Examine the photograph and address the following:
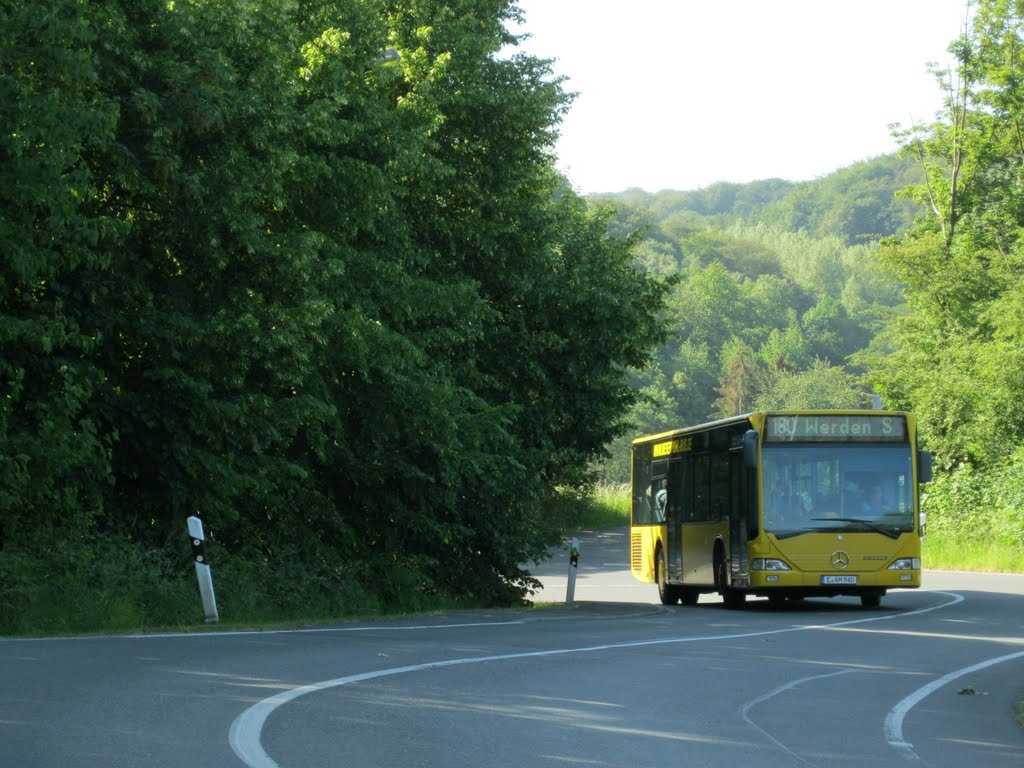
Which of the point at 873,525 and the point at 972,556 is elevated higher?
the point at 873,525

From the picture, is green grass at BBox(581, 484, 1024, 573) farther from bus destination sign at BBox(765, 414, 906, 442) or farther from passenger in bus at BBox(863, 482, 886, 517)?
passenger in bus at BBox(863, 482, 886, 517)

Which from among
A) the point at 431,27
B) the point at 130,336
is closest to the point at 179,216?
the point at 130,336

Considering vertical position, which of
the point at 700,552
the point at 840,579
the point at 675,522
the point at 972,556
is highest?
the point at 675,522

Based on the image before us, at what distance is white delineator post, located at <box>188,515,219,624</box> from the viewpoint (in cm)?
1830

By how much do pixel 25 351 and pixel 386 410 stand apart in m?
5.94

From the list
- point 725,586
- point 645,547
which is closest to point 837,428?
point 725,586

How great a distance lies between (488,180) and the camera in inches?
1153

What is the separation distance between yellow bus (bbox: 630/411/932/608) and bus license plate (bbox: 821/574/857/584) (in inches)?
0.6

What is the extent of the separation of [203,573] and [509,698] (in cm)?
788

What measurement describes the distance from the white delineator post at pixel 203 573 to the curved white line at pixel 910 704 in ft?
26.9

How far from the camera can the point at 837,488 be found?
2472cm

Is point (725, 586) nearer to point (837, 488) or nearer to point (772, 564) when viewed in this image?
point (772, 564)

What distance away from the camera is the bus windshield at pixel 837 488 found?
24500mm

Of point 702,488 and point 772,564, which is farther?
point 702,488
